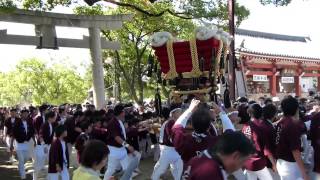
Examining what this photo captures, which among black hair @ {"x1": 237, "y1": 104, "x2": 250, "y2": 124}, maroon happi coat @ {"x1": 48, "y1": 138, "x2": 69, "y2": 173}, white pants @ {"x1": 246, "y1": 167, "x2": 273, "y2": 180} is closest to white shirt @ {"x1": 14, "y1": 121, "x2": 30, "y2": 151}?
maroon happi coat @ {"x1": 48, "y1": 138, "x2": 69, "y2": 173}

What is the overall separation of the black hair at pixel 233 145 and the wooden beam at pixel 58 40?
15.0 m

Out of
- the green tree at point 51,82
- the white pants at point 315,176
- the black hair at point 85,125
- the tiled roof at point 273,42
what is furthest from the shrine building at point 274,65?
the green tree at point 51,82

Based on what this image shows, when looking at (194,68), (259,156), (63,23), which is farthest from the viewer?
(63,23)

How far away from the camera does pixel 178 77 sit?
830 cm

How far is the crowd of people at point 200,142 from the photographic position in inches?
123

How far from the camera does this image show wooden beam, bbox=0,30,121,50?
54.9 ft

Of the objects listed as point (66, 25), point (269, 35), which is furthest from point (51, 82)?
point (66, 25)

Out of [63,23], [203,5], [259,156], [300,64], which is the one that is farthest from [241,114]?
[300,64]

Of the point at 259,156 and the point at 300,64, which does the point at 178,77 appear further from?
the point at 300,64

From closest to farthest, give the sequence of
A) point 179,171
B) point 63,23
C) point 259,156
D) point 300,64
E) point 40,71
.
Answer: point 259,156 → point 179,171 → point 63,23 → point 300,64 → point 40,71

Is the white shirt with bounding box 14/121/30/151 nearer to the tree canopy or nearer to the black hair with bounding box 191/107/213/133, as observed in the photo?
the tree canopy

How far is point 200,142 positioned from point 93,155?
1306 mm

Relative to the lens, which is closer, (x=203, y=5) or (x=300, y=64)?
(x=203, y=5)

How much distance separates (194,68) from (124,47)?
18218 mm
